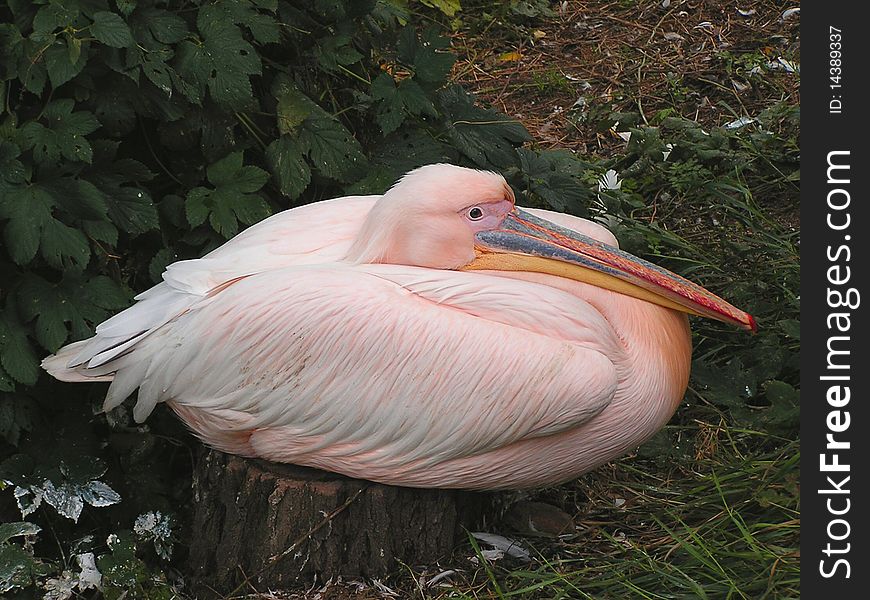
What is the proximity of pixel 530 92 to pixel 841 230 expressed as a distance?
2920 millimetres

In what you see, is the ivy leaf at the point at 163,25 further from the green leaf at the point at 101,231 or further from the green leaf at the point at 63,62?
the green leaf at the point at 101,231

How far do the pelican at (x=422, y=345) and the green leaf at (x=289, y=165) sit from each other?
512 mm

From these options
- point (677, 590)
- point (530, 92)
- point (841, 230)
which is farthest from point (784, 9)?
point (677, 590)

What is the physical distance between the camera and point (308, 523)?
9.94ft

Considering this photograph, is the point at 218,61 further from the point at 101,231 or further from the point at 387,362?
the point at 387,362

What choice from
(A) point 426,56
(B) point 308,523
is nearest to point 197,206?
(A) point 426,56

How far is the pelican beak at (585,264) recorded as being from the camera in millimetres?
2938

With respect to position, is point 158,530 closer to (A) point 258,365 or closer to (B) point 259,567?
(B) point 259,567

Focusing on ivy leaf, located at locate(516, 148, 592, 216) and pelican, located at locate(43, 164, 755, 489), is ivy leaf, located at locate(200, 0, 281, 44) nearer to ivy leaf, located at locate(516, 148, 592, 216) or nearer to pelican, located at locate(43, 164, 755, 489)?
pelican, located at locate(43, 164, 755, 489)

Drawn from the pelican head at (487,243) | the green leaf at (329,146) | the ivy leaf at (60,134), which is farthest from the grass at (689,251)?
the ivy leaf at (60,134)

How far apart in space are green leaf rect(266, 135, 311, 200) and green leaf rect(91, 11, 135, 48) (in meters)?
0.63

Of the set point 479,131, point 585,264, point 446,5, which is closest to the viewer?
point 585,264

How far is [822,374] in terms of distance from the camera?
9.15ft

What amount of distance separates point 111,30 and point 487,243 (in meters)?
1.19
